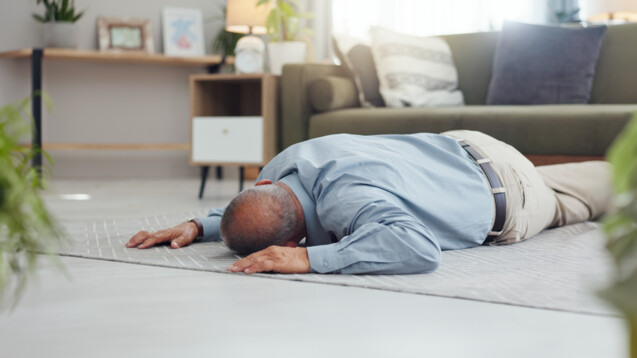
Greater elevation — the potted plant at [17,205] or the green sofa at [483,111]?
the potted plant at [17,205]

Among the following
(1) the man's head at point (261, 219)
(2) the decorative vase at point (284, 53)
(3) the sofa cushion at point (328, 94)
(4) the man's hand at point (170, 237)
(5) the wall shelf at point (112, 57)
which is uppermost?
(2) the decorative vase at point (284, 53)

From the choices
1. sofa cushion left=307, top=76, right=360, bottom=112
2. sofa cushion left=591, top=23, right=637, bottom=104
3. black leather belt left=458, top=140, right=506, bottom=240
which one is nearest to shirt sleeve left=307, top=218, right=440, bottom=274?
black leather belt left=458, top=140, right=506, bottom=240

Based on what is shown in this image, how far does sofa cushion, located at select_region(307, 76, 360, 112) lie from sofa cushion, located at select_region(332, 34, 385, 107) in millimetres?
106

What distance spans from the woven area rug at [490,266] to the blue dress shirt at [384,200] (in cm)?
4

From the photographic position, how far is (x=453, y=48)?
360 cm

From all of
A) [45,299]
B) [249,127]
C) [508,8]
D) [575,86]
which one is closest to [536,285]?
[45,299]

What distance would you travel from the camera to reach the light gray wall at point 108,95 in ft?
16.5

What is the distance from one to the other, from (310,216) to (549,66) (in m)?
1.93

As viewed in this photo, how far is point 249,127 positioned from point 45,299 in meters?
2.16

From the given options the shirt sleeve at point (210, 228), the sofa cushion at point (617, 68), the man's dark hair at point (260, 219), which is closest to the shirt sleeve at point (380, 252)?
the man's dark hair at point (260, 219)

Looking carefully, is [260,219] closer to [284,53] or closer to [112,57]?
[284,53]

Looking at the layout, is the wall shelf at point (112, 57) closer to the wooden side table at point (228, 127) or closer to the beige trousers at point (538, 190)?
the wooden side table at point (228, 127)

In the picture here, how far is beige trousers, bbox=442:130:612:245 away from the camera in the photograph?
1.94 meters

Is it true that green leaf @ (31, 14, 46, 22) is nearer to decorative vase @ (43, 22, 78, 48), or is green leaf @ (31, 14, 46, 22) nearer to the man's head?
decorative vase @ (43, 22, 78, 48)
